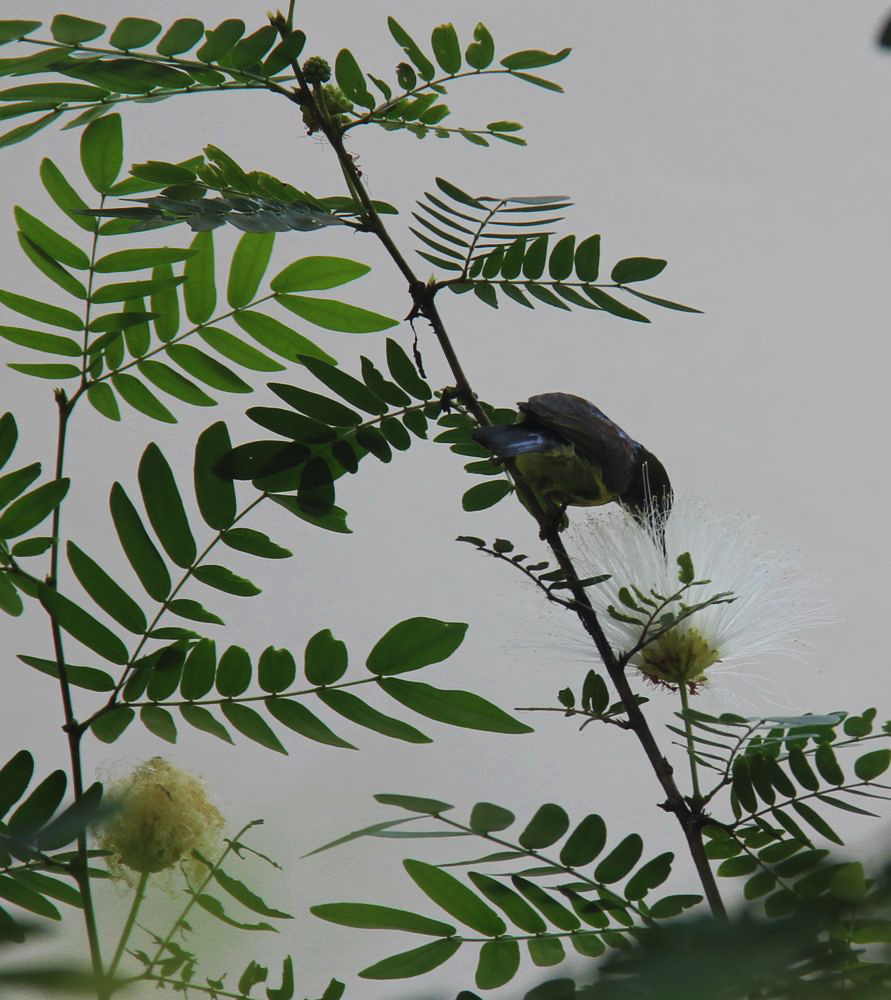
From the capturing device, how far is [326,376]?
0.53 meters

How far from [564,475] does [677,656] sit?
11cm

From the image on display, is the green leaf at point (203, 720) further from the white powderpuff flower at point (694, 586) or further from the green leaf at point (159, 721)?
the white powderpuff flower at point (694, 586)

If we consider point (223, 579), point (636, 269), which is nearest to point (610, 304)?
point (636, 269)

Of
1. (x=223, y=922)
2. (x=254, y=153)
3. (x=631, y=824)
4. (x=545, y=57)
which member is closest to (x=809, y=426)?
(x=631, y=824)

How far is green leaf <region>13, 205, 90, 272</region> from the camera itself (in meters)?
0.61

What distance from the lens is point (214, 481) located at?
0.56 m

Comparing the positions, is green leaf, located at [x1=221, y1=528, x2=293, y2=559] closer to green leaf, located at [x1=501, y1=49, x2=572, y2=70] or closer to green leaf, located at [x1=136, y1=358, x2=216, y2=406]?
green leaf, located at [x1=136, y1=358, x2=216, y2=406]

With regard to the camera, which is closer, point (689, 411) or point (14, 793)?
point (14, 793)

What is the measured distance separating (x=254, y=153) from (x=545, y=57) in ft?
5.24

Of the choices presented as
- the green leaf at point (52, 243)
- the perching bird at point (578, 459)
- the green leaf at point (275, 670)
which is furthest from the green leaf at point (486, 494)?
the green leaf at point (52, 243)

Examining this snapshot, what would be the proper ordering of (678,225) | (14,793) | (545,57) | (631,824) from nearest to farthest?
(14,793) → (545,57) → (631,824) → (678,225)

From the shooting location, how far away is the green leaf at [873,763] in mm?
454

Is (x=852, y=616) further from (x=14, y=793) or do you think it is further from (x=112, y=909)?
(x=14, y=793)

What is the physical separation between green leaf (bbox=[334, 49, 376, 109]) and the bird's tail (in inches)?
7.6
